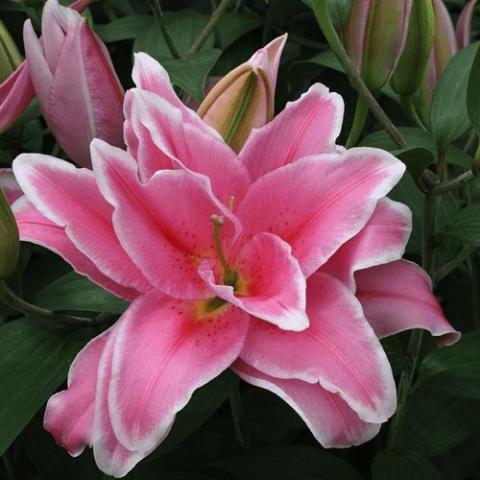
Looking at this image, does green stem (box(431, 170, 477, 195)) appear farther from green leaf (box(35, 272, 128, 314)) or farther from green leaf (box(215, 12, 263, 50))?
green leaf (box(215, 12, 263, 50))

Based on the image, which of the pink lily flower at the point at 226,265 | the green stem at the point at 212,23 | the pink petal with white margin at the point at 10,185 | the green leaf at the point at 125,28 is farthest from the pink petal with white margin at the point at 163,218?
the green leaf at the point at 125,28

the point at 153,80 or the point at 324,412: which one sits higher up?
the point at 153,80

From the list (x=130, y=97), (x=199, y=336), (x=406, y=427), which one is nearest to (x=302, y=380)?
(x=199, y=336)

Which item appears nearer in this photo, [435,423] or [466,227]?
[466,227]

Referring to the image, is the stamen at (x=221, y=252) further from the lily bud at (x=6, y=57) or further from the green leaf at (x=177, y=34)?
the green leaf at (x=177, y=34)

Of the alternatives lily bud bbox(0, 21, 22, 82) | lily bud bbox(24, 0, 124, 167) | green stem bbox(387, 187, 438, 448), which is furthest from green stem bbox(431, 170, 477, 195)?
lily bud bbox(0, 21, 22, 82)

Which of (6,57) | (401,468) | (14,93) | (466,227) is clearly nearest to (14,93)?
(14,93)

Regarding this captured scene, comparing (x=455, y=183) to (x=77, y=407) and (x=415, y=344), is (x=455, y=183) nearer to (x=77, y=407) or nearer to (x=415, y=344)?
(x=415, y=344)
